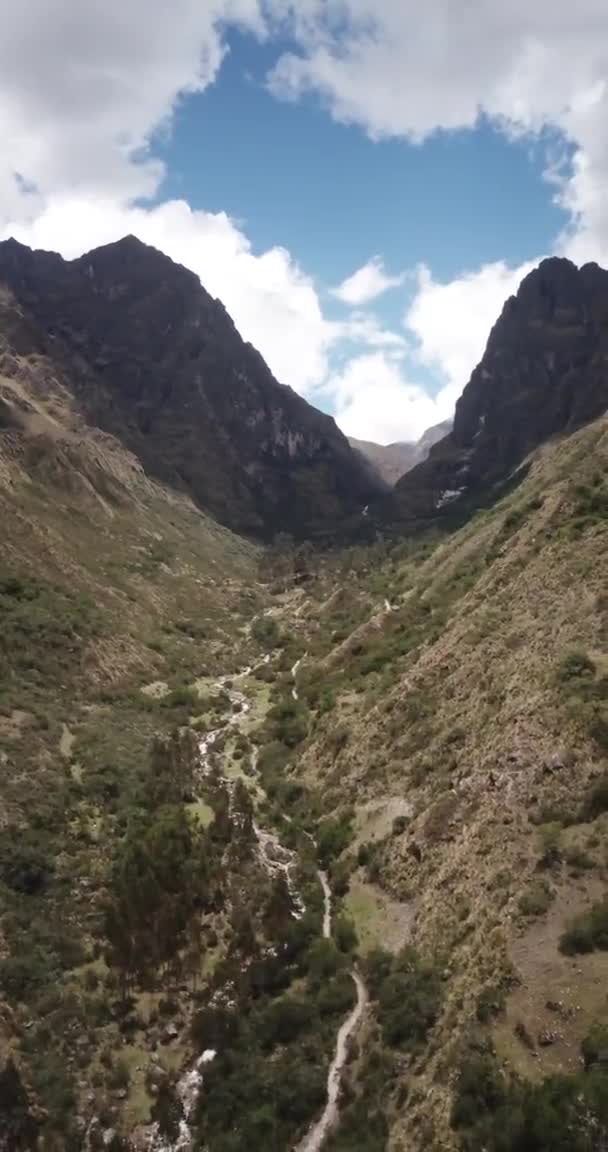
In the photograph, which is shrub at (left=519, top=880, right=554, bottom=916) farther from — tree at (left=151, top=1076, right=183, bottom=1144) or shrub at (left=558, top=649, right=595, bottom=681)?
tree at (left=151, top=1076, right=183, bottom=1144)

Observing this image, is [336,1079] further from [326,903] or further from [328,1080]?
[326,903]

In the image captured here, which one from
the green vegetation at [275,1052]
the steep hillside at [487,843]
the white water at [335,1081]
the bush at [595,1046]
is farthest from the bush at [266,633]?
the bush at [595,1046]

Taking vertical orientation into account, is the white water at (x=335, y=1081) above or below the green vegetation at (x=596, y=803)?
below

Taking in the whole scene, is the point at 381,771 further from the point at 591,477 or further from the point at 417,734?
the point at 591,477

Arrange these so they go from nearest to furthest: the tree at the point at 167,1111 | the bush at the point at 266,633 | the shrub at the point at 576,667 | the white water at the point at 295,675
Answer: the tree at the point at 167,1111, the shrub at the point at 576,667, the white water at the point at 295,675, the bush at the point at 266,633

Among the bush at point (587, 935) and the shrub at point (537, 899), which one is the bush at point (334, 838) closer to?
the shrub at point (537, 899)

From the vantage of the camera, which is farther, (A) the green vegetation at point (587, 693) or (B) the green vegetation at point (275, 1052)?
(A) the green vegetation at point (587, 693)

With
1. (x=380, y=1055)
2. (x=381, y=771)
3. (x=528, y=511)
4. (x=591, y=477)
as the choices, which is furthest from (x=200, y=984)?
(x=528, y=511)

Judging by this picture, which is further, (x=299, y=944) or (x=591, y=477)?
(x=591, y=477)
